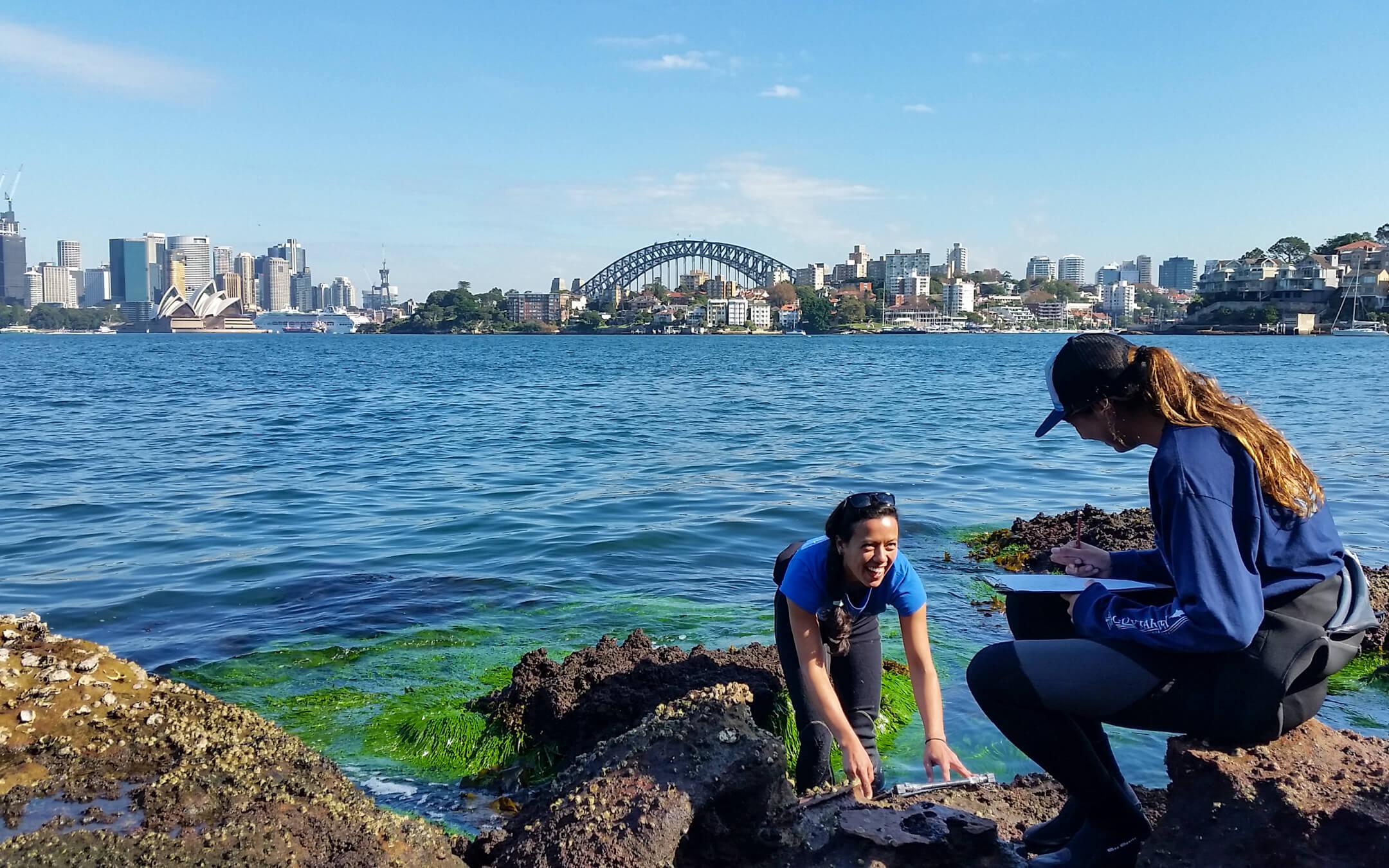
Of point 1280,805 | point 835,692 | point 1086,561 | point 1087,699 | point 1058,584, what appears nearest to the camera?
point 1280,805

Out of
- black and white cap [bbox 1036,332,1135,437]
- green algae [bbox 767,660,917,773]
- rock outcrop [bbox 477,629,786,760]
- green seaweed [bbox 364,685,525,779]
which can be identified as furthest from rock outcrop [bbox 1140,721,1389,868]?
green seaweed [bbox 364,685,525,779]

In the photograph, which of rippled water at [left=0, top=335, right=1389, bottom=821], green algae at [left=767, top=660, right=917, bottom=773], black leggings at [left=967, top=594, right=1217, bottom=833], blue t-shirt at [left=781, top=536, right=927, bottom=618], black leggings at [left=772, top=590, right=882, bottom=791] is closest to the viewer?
black leggings at [left=967, top=594, right=1217, bottom=833]

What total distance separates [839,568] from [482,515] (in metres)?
11.0

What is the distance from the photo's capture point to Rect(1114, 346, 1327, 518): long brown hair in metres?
3.04

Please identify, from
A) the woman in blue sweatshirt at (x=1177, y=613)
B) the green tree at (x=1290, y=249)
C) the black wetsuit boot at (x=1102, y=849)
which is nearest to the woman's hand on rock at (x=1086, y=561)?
the woman in blue sweatshirt at (x=1177, y=613)

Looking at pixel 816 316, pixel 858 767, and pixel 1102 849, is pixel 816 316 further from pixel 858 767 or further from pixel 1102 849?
pixel 1102 849

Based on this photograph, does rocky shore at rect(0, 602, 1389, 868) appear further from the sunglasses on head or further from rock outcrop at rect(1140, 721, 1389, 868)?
the sunglasses on head

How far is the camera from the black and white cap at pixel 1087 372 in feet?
11.0

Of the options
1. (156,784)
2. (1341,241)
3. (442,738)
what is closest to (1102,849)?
(156,784)

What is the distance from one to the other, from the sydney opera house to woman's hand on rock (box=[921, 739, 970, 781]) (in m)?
202

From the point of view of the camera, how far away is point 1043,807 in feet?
13.7

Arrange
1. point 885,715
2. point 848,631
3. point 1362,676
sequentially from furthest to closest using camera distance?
point 1362,676, point 885,715, point 848,631

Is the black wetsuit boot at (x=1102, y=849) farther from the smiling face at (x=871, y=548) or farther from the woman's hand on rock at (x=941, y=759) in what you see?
the smiling face at (x=871, y=548)

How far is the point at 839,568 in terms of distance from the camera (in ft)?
13.7
